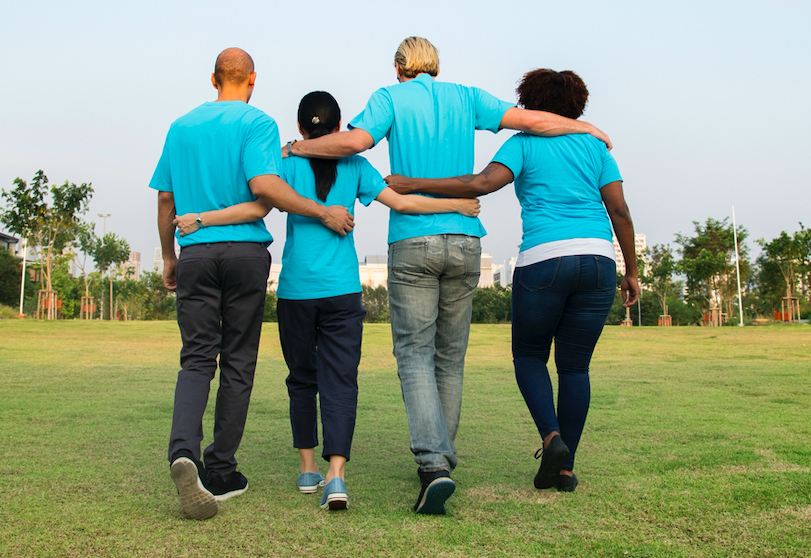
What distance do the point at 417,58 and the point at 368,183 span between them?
725 millimetres

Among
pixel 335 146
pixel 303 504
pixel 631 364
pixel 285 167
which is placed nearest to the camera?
pixel 303 504

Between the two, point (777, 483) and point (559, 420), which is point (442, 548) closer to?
point (559, 420)

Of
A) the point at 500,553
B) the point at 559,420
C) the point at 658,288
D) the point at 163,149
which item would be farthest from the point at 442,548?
the point at 658,288

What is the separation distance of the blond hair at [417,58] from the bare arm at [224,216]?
1.04 meters

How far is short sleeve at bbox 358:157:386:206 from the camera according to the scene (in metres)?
3.14

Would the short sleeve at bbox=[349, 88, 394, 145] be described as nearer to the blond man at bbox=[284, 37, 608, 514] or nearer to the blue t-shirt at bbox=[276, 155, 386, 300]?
the blond man at bbox=[284, 37, 608, 514]

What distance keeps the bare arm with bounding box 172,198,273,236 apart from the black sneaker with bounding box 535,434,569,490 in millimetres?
1777

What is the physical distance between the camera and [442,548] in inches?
84.9

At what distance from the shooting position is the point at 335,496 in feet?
8.62

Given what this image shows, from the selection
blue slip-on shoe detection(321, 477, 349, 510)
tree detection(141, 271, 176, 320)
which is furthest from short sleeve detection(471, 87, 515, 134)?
tree detection(141, 271, 176, 320)

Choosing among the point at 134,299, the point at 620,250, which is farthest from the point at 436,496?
the point at 134,299

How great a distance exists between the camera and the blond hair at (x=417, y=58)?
3248mm

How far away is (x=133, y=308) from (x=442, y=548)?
178 ft

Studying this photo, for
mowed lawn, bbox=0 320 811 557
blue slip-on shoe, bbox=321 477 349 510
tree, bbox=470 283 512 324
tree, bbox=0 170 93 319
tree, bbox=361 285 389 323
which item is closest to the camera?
mowed lawn, bbox=0 320 811 557
